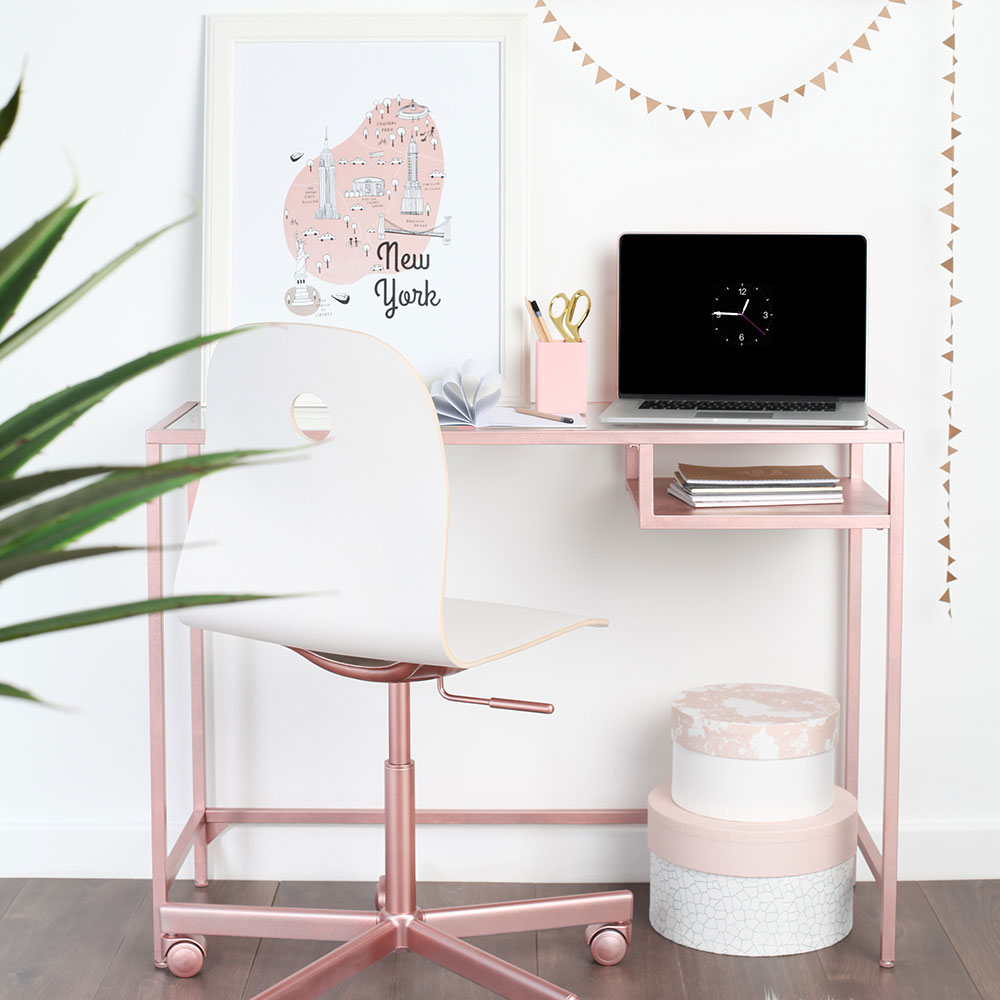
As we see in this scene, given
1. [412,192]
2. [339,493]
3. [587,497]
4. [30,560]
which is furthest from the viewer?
[587,497]

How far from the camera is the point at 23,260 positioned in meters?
0.51

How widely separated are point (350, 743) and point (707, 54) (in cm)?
142

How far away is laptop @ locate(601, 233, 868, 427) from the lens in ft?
6.69

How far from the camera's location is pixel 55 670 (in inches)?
89.4

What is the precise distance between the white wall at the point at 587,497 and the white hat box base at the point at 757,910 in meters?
0.32

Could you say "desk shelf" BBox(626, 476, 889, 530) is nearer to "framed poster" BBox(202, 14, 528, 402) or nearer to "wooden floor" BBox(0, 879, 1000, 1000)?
"framed poster" BBox(202, 14, 528, 402)

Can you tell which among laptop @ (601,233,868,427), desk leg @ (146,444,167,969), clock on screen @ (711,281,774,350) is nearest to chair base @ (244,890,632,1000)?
desk leg @ (146,444,167,969)

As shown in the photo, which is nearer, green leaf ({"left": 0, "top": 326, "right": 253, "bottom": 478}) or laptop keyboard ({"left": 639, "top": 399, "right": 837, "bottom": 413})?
green leaf ({"left": 0, "top": 326, "right": 253, "bottom": 478})

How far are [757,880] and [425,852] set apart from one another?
672mm

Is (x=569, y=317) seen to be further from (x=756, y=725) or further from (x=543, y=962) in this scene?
(x=543, y=962)

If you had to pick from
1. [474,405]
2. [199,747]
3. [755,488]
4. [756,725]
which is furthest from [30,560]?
[199,747]

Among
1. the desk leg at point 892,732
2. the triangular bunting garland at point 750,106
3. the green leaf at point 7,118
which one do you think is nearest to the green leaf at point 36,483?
the green leaf at point 7,118

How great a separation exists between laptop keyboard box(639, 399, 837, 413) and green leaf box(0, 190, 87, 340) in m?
1.50

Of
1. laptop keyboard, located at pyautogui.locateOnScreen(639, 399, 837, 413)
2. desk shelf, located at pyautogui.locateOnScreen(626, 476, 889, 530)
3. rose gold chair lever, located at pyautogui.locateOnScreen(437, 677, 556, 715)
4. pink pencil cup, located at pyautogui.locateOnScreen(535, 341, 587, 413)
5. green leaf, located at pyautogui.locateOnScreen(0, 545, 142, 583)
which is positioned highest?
pink pencil cup, located at pyautogui.locateOnScreen(535, 341, 587, 413)
